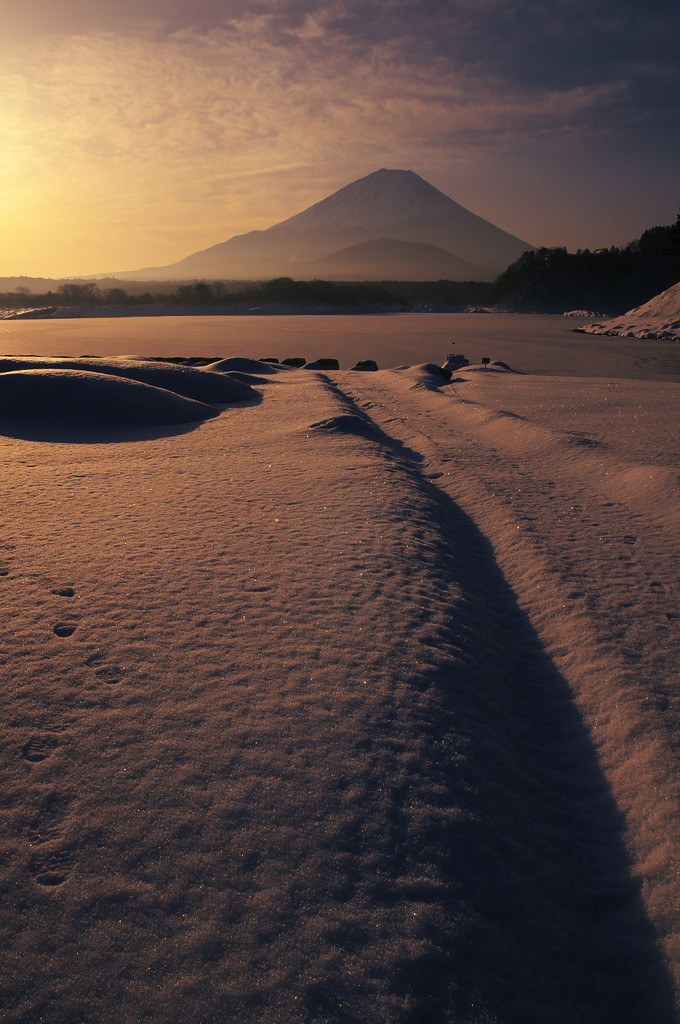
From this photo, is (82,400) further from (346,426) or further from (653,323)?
(653,323)

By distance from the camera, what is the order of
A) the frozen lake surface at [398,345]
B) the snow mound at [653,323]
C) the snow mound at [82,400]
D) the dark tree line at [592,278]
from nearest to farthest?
the snow mound at [82,400]
the frozen lake surface at [398,345]
the snow mound at [653,323]
the dark tree line at [592,278]

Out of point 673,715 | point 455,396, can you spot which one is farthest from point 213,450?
point 455,396

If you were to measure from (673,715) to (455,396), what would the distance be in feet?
30.7

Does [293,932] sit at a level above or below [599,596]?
below

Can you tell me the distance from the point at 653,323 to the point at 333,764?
30.4 m

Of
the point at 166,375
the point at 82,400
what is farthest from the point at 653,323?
the point at 82,400

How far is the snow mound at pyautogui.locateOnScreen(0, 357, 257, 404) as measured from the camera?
32.9ft

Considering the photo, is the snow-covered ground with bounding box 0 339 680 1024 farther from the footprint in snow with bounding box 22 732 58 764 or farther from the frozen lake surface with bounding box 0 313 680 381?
the frozen lake surface with bounding box 0 313 680 381

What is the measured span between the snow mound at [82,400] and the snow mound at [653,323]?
78.5 ft

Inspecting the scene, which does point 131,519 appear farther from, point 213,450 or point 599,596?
point 599,596

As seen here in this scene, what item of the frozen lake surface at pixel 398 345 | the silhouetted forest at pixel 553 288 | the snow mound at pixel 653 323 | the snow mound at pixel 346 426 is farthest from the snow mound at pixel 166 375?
the silhouetted forest at pixel 553 288

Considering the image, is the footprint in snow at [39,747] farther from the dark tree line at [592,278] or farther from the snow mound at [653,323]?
the dark tree line at [592,278]

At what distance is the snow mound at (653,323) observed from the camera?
25.7m

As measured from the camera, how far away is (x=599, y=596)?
3.40 m
